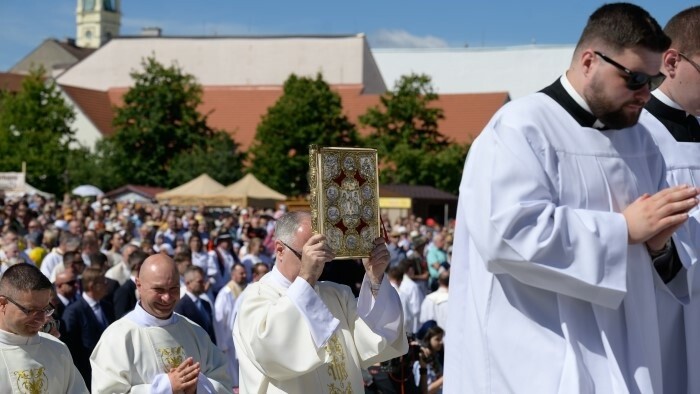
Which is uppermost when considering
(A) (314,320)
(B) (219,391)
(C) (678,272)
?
(C) (678,272)

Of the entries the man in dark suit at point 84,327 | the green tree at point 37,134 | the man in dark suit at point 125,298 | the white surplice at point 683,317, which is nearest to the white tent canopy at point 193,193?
the green tree at point 37,134

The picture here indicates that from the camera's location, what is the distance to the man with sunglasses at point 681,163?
405 cm

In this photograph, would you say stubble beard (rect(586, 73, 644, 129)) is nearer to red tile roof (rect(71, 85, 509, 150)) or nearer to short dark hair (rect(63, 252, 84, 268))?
short dark hair (rect(63, 252, 84, 268))

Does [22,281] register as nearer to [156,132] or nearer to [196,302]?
[196,302]

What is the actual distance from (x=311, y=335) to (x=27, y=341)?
5.98 ft

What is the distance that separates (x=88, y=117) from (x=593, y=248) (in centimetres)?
7122

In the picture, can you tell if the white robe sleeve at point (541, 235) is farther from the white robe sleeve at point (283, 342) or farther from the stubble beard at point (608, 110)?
the white robe sleeve at point (283, 342)

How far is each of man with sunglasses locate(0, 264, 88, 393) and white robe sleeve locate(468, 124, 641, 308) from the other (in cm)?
307

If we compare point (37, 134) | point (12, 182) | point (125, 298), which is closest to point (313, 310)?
point (125, 298)

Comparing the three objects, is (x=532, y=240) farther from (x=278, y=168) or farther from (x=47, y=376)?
(x=278, y=168)

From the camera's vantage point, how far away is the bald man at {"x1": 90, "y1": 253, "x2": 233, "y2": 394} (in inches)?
240

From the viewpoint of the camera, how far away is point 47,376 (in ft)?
20.6

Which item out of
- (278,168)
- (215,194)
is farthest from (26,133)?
(215,194)

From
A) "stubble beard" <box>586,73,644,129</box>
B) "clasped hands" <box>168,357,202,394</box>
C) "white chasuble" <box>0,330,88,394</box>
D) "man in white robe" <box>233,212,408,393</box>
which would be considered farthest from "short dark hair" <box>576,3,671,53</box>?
"white chasuble" <box>0,330,88,394</box>
